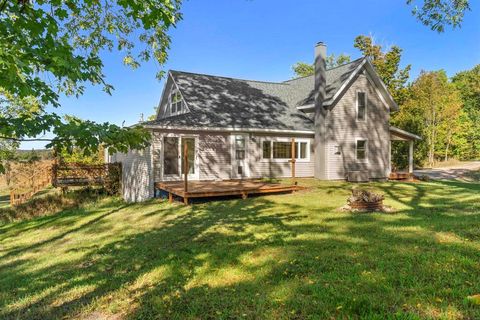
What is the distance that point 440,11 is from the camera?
9.58 metres

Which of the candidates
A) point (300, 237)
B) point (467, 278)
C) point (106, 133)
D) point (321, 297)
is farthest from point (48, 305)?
point (467, 278)

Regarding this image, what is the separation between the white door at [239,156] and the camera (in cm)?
1619

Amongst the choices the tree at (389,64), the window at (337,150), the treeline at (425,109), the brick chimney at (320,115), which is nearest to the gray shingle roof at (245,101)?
the brick chimney at (320,115)

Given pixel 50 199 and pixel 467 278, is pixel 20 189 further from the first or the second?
pixel 467 278

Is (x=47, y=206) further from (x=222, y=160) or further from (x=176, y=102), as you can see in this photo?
(x=176, y=102)

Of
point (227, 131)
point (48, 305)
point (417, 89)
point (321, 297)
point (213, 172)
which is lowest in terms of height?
point (48, 305)

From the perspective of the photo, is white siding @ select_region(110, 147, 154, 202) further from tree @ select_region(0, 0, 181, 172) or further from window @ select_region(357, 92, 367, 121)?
window @ select_region(357, 92, 367, 121)

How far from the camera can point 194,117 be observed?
15.5 m

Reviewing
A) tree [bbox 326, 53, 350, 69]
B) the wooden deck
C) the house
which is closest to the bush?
the house

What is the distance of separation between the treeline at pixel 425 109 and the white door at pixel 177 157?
17.8m

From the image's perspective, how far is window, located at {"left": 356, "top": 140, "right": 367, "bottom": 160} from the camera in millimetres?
18672

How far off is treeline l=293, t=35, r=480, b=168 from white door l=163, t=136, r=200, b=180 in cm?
1777

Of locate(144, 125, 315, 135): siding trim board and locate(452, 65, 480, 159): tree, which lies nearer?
locate(144, 125, 315, 135): siding trim board

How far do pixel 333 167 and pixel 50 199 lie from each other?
581 inches
